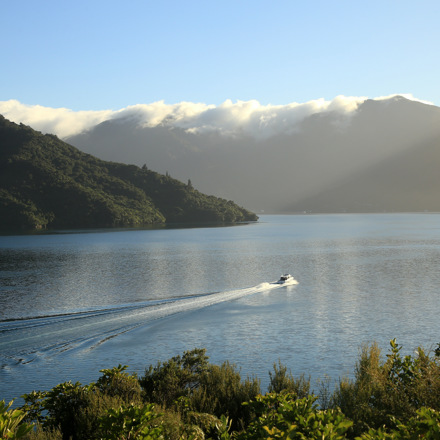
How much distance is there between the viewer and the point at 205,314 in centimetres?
4369

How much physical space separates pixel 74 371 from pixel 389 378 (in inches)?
662

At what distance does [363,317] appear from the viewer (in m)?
40.8

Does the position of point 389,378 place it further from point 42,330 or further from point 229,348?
point 42,330

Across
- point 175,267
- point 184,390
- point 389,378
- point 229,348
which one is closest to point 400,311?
point 229,348

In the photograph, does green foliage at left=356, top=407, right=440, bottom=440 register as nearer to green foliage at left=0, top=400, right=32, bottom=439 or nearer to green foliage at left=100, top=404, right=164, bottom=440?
green foliage at left=100, top=404, right=164, bottom=440

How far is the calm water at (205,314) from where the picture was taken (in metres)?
28.9

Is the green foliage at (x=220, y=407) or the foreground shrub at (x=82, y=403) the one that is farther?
the foreground shrub at (x=82, y=403)

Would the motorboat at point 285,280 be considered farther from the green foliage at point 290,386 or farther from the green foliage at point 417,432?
the green foliage at point 417,432

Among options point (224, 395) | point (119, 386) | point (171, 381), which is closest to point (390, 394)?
point (224, 395)

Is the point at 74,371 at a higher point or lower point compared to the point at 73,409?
→ lower

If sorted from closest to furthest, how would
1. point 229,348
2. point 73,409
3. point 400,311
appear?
point 73,409, point 229,348, point 400,311

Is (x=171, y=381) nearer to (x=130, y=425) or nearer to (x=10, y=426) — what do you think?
(x=130, y=425)

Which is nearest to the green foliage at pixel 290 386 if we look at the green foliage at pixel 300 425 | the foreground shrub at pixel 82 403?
the foreground shrub at pixel 82 403

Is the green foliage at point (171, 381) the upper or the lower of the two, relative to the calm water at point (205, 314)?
upper
